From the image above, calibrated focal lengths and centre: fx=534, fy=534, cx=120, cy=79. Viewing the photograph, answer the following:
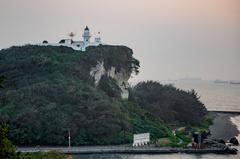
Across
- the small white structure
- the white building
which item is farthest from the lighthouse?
the small white structure

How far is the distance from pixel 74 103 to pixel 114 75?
210 inches

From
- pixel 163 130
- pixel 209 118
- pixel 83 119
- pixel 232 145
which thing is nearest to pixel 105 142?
pixel 83 119

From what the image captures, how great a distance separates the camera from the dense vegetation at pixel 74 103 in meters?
22.6

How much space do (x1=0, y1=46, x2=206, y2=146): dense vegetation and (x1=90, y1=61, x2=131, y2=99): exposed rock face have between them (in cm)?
25

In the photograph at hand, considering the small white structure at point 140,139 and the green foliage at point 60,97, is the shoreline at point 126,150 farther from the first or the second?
the green foliage at point 60,97

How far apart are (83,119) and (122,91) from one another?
6.81 metres

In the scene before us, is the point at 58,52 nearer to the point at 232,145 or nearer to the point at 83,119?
the point at 83,119

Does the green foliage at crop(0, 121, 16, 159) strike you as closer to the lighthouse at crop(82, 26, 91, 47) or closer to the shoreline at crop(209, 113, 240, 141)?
the shoreline at crop(209, 113, 240, 141)

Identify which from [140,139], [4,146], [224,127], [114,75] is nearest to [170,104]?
[224,127]

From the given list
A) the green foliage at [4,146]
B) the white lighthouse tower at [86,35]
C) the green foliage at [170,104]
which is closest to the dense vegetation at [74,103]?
the green foliage at [170,104]

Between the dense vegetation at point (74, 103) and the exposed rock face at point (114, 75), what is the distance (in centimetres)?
25

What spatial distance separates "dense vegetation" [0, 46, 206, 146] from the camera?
22578 millimetres

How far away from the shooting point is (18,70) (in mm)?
26891

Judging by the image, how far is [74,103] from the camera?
2461cm
